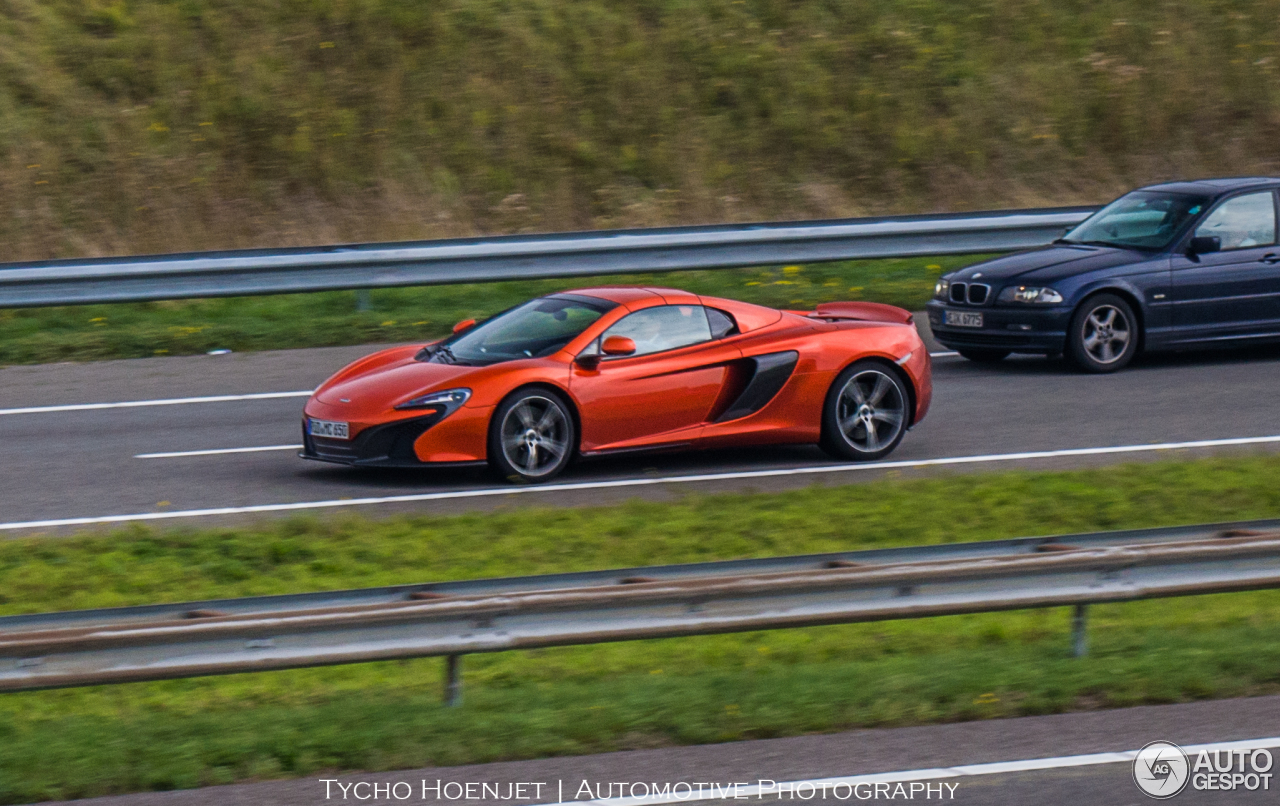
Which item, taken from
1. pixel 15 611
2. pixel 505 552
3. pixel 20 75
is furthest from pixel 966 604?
pixel 20 75

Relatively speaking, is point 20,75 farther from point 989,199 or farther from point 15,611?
point 15,611

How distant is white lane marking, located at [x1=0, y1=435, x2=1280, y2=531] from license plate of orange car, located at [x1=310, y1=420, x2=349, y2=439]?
1.46 ft

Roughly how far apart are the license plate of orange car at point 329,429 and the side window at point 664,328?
1.81m

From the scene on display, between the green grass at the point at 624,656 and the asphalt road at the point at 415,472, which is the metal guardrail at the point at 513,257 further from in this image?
the green grass at the point at 624,656

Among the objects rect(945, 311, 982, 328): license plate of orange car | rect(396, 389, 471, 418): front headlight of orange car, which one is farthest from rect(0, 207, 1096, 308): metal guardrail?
rect(396, 389, 471, 418): front headlight of orange car

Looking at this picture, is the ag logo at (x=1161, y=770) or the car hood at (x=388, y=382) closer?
the ag logo at (x=1161, y=770)

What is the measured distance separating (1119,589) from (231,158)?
16.8m

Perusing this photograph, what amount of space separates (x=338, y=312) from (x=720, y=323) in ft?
20.7

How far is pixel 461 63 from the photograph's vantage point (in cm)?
2288

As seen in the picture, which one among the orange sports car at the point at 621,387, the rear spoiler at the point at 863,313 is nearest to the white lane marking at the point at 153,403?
the orange sports car at the point at 621,387

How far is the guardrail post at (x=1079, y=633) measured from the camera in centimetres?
714

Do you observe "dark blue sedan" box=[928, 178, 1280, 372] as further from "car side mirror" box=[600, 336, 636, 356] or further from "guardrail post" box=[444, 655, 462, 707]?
"guardrail post" box=[444, 655, 462, 707]

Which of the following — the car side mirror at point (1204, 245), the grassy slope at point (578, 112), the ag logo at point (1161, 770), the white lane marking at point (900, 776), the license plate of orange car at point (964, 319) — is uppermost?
the grassy slope at point (578, 112)

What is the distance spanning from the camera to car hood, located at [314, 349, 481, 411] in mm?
10297
